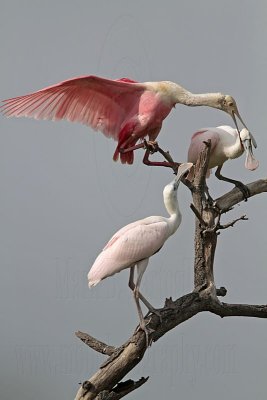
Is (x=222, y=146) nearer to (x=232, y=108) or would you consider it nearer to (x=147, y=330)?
(x=232, y=108)

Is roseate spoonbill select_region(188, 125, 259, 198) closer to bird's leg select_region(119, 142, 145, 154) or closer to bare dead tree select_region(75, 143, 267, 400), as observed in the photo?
bare dead tree select_region(75, 143, 267, 400)

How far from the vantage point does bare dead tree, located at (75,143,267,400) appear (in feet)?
18.1

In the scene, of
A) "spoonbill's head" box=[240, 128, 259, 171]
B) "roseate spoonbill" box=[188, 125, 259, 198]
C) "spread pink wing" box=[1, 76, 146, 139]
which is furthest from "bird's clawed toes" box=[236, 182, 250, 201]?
"spread pink wing" box=[1, 76, 146, 139]

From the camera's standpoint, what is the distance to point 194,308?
5801 millimetres

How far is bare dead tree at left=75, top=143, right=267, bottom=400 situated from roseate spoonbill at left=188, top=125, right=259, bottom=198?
0.58 feet

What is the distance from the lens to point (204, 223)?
19.6ft

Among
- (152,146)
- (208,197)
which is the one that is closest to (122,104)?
(152,146)

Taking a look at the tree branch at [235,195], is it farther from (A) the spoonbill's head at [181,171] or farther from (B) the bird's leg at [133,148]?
(B) the bird's leg at [133,148]

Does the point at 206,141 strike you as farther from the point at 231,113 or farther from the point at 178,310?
the point at 178,310

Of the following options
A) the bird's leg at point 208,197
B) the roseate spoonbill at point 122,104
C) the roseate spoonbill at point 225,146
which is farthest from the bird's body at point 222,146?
the bird's leg at point 208,197

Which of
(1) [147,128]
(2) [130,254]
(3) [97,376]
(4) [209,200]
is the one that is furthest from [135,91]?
(3) [97,376]

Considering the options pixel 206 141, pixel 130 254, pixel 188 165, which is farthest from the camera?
pixel 206 141

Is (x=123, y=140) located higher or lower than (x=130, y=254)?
higher

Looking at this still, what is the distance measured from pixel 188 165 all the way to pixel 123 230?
0.55 m
